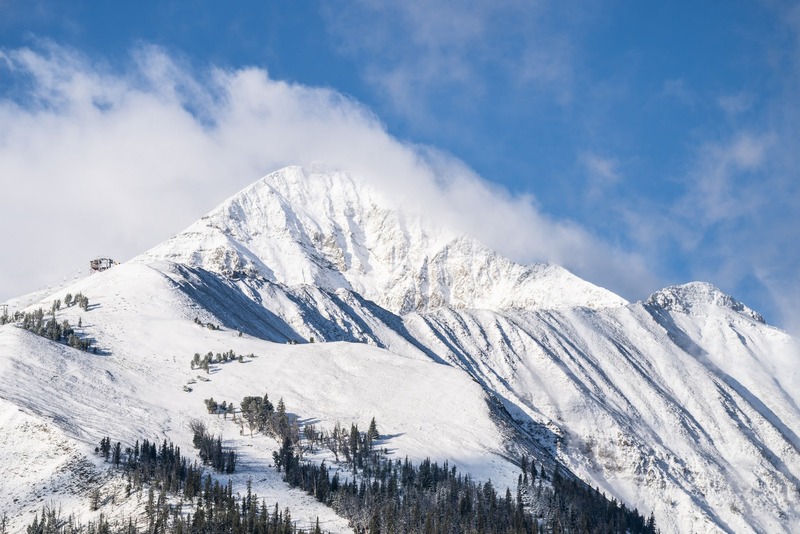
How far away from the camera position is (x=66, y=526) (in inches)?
4606

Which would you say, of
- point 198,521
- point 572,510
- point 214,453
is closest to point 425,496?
point 572,510

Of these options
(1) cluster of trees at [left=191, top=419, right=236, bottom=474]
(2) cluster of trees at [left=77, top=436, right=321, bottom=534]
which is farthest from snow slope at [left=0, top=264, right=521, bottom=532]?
(2) cluster of trees at [left=77, top=436, right=321, bottom=534]

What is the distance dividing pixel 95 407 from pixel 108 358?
32641 millimetres

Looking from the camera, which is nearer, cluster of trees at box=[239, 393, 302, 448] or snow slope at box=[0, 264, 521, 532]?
snow slope at box=[0, 264, 521, 532]

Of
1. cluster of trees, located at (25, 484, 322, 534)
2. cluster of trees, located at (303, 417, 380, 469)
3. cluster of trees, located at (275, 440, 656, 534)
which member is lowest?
cluster of trees, located at (25, 484, 322, 534)

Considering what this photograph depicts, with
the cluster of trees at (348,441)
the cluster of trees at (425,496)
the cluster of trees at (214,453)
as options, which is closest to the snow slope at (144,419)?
the cluster of trees at (214,453)

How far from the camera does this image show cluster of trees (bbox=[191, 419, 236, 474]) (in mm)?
142500

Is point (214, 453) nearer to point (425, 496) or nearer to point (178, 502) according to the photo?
point (178, 502)

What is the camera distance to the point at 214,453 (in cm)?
14538

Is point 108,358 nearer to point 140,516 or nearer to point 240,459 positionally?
point 240,459

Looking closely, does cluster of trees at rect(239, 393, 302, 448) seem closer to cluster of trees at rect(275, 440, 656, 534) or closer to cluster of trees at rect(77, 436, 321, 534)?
cluster of trees at rect(275, 440, 656, 534)

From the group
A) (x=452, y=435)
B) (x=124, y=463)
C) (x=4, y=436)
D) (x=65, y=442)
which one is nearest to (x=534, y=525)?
(x=452, y=435)

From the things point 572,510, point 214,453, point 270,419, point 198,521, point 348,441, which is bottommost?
point 198,521

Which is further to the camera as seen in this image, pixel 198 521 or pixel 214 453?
pixel 214 453
